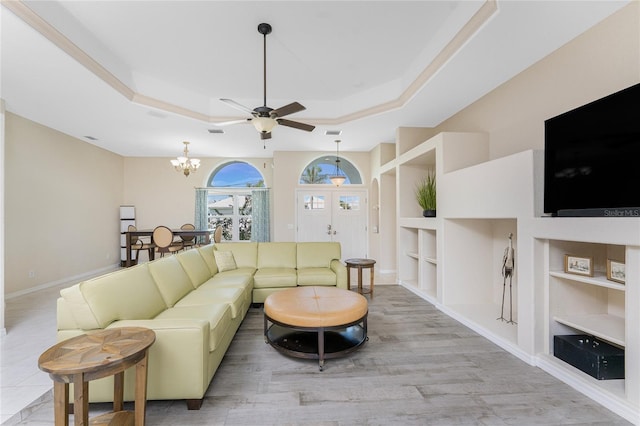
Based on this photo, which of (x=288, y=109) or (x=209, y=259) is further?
(x=209, y=259)

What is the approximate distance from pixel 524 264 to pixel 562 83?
6.19 ft

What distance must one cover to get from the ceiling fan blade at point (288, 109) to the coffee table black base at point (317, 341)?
2196mm

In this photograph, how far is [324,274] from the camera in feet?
14.0

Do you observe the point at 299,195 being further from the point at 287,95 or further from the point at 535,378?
the point at 535,378

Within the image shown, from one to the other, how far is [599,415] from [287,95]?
16.8 feet

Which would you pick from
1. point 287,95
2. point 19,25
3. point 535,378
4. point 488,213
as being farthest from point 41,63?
point 535,378

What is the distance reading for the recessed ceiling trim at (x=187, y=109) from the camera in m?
2.51

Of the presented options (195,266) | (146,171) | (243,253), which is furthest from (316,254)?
(146,171)

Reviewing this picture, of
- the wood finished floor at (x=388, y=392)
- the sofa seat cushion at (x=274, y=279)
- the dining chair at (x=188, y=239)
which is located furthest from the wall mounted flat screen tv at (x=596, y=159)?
the dining chair at (x=188, y=239)

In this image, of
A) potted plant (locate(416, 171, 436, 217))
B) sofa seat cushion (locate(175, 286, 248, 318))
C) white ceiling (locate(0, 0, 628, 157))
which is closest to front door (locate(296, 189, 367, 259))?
white ceiling (locate(0, 0, 628, 157))

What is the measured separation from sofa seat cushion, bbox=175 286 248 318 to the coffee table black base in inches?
15.1

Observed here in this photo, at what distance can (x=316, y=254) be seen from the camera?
15.6ft

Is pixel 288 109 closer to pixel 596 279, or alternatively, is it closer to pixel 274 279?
pixel 274 279

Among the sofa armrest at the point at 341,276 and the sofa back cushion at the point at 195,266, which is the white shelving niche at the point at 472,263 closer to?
the sofa armrest at the point at 341,276
